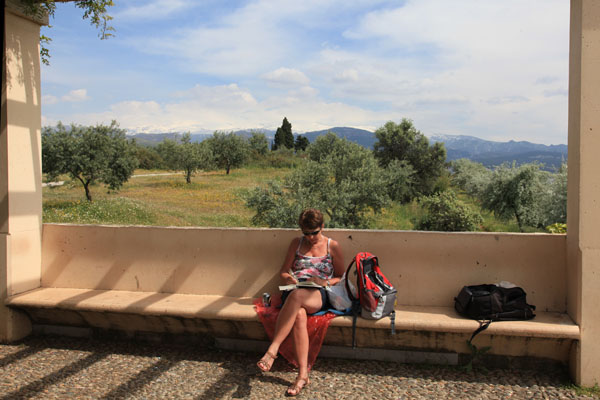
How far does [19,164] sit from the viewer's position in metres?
4.34

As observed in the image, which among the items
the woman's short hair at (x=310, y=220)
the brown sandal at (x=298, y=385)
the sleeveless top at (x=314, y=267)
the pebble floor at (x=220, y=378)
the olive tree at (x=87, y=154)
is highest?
the olive tree at (x=87, y=154)

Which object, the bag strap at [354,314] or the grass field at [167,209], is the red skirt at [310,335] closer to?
the bag strap at [354,314]

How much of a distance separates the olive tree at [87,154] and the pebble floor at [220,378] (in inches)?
629

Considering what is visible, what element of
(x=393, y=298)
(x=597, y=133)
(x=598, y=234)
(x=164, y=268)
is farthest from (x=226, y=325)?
(x=597, y=133)

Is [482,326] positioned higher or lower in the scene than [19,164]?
lower

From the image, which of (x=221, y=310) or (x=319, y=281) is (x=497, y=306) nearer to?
(x=319, y=281)

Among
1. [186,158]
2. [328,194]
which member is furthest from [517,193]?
[186,158]

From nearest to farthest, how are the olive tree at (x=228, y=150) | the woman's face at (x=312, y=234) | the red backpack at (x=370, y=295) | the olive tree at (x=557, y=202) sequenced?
the red backpack at (x=370, y=295) → the woman's face at (x=312, y=234) → the olive tree at (x=557, y=202) → the olive tree at (x=228, y=150)

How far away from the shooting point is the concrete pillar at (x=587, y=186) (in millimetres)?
3303

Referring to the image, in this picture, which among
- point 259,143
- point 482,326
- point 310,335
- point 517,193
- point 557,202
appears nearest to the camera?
point 482,326

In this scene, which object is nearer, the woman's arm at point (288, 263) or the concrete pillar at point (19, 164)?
the woman's arm at point (288, 263)

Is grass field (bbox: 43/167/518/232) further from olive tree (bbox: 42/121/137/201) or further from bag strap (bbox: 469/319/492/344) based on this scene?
bag strap (bbox: 469/319/492/344)

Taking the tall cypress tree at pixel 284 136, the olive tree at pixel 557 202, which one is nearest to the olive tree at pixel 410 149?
the olive tree at pixel 557 202

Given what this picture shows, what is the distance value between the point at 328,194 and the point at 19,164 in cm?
933
